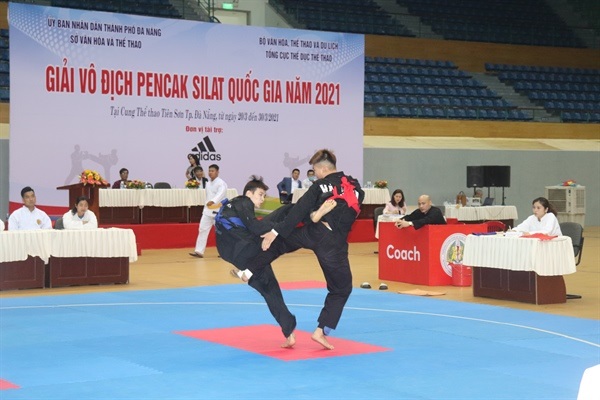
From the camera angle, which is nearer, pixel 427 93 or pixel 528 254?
pixel 528 254

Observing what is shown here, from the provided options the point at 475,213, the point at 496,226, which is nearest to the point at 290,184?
the point at 475,213

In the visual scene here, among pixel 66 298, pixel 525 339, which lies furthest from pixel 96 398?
pixel 66 298

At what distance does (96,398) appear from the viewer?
6922 millimetres

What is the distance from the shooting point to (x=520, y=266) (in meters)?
12.2

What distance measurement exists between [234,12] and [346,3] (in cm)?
413

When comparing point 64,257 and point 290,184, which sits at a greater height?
point 290,184

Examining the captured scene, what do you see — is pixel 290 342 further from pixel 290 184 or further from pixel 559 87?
pixel 559 87

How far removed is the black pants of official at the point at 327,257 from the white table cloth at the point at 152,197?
39.5ft

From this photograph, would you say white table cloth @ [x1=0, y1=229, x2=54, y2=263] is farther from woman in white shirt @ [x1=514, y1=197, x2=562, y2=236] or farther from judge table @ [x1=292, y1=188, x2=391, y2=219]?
judge table @ [x1=292, y1=188, x2=391, y2=219]

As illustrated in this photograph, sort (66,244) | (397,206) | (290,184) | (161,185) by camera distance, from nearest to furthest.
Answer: (66,244), (397,206), (161,185), (290,184)

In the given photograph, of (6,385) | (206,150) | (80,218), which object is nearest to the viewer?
(6,385)

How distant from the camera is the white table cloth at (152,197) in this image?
20.3 m

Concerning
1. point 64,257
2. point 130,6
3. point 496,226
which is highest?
point 130,6

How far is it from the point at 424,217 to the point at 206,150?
29.7 ft
